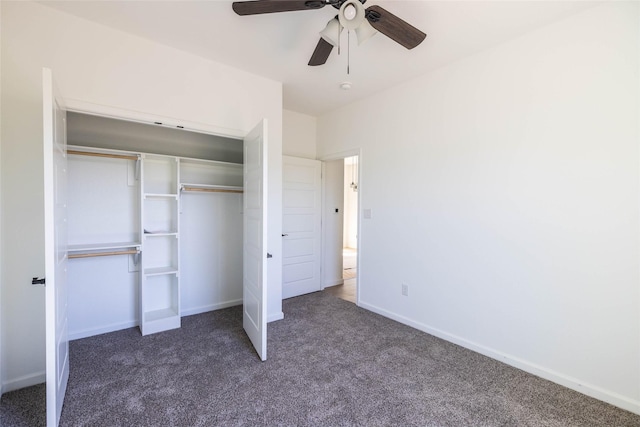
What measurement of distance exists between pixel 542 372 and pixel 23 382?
3940 millimetres

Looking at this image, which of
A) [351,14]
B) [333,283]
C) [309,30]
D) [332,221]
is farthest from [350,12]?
[333,283]

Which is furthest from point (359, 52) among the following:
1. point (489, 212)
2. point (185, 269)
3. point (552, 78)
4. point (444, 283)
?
point (185, 269)

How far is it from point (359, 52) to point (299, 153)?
1958 mm

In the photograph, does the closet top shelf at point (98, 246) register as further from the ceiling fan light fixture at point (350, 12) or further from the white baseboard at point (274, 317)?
the ceiling fan light fixture at point (350, 12)

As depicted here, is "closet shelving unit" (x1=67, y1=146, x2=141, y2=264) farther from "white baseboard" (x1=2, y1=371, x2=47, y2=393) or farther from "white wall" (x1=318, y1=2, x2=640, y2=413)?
"white wall" (x1=318, y1=2, x2=640, y2=413)

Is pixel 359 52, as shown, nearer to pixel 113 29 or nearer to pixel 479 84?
pixel 479 84

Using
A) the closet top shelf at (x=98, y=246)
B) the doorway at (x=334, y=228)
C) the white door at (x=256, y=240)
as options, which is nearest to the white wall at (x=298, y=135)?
the doorway at (x=334, y=228)

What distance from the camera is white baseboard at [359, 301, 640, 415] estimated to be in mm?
1938

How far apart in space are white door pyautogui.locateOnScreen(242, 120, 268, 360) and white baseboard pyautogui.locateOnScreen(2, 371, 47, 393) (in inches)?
61.6

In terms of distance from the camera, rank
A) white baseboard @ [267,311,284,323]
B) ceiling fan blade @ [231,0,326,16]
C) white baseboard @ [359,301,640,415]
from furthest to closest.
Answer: white baseboard @ [267,311,284,323] → white baseboard @ [359,301,640,415] → ceiling fan blade @ [231,0,326,16]

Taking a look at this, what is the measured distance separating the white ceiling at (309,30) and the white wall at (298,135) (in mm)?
1114

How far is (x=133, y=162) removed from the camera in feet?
9.96

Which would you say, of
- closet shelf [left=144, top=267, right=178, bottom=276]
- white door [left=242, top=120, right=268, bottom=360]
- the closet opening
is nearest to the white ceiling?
white door [left=242, top=120, right=268, bottom=360]

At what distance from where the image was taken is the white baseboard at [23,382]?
204 cm
